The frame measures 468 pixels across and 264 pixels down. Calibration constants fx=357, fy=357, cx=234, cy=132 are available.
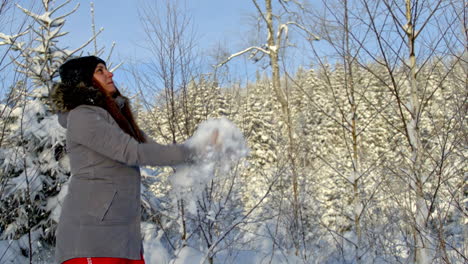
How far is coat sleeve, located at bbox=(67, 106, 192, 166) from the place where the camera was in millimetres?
1377

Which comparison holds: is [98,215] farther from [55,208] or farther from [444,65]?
[55,208]

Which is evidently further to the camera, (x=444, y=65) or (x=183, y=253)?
(x=183, y=253)

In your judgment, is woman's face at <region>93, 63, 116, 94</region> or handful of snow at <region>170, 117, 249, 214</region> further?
woman's face at <region>93, 63, 116, 94</region>

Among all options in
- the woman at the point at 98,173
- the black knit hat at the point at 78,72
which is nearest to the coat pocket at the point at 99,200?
the woman at the point at 98,173

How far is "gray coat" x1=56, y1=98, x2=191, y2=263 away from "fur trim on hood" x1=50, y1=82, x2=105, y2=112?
5cm

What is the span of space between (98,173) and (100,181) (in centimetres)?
3

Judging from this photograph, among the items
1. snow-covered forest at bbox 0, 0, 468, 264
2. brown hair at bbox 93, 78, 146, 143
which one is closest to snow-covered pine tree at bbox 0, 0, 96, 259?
snow-covered forest at bbox 0, 0, 468, 264

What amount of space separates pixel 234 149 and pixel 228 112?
121 inches

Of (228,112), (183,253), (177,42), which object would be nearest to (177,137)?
(228,112)

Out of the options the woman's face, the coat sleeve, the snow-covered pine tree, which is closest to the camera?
the coat sleeve

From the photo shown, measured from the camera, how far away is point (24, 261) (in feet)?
17.1

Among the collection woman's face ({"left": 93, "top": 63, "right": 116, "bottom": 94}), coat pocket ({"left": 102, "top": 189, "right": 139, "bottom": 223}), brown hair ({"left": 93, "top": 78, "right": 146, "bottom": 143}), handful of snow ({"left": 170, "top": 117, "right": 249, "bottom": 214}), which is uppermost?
woman's face ({"left": 93, "top": 63, "right": 116, "bottom": 94})

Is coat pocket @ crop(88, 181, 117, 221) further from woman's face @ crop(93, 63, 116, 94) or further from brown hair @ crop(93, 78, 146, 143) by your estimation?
woman's face @ crop(93, 63, 116, 94)

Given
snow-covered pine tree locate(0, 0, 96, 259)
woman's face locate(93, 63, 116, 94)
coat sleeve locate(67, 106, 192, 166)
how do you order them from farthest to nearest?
snow-covered pine tree locate(0, 0, 96, 259) < woman's face locate(93, 63, 116, 94) < coat sleeve locate(67, 106, 192, 166)
